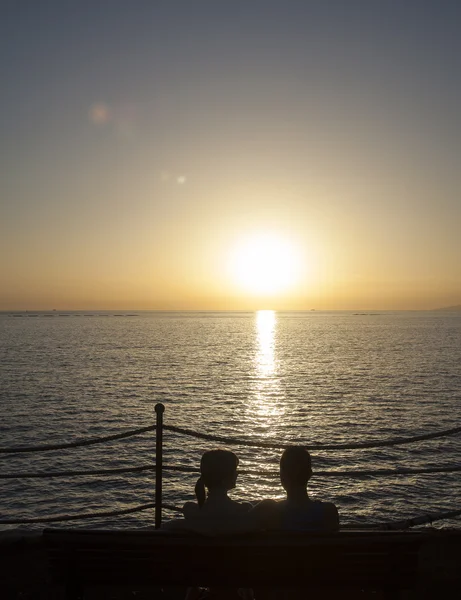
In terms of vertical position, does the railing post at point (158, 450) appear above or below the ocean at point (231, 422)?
above

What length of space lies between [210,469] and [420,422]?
30558 millimetres

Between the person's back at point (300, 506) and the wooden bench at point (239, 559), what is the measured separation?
299mm

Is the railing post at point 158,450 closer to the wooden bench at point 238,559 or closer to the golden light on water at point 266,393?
the wooden bench at point 238,559

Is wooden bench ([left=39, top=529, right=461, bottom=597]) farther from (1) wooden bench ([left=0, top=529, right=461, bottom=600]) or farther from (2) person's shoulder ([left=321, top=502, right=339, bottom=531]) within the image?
(2) person's shoulder ([left=321, top=502, right=339, bottom=531])

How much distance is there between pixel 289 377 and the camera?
57250 mm

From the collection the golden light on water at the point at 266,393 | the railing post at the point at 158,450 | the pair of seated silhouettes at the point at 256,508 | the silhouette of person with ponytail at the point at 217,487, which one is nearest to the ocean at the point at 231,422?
the golden light on water at the point at 266,393

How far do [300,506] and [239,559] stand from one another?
57 centimetres

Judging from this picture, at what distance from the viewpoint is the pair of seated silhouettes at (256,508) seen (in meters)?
3.69

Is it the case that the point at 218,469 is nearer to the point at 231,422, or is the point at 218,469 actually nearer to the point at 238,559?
the point at 238,559

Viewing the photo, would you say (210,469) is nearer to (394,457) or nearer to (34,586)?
(34,586)

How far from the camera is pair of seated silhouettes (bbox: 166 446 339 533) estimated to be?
3.69 meters

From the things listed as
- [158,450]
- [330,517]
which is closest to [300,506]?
[330,517]

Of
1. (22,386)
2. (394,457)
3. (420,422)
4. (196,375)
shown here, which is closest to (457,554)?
(394,457)

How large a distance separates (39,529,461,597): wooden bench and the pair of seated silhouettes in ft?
0.55
